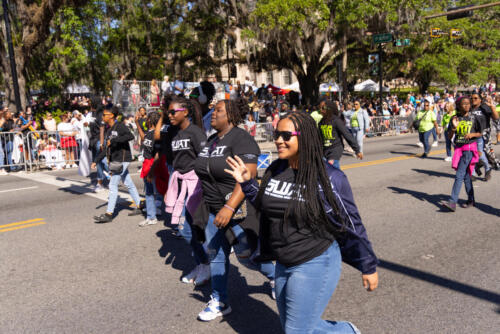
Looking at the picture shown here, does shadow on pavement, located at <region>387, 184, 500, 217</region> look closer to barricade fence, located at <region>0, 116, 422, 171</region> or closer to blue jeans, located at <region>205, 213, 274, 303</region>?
blue jeans, located at <region>205, 213, 274, 303</region>

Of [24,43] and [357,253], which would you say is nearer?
[357,253]

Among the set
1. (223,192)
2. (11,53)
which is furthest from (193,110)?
(11,53)

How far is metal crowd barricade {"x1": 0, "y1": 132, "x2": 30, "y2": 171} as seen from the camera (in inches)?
548

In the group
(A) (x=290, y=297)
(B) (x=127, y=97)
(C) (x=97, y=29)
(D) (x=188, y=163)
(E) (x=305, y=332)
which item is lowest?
(E) (x=305, y=332)

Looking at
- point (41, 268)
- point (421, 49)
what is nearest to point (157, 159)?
point (41, 268)

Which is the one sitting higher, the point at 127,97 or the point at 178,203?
the point at 127,97

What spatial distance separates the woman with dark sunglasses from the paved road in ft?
4.05

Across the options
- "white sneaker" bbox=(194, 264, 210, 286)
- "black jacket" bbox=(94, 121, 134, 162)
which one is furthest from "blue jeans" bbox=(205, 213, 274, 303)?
"black jacket" bbox=(94, 121, 134, 162)

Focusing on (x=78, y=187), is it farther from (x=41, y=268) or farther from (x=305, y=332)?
(x=305, y=332)

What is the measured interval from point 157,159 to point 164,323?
2.59 meters

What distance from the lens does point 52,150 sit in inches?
567

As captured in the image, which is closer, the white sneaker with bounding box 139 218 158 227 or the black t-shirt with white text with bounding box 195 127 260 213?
the black t-shirt with white text with bounding box 195 127 260 213

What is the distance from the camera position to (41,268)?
5383 mm

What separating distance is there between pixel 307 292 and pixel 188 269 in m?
2.86
